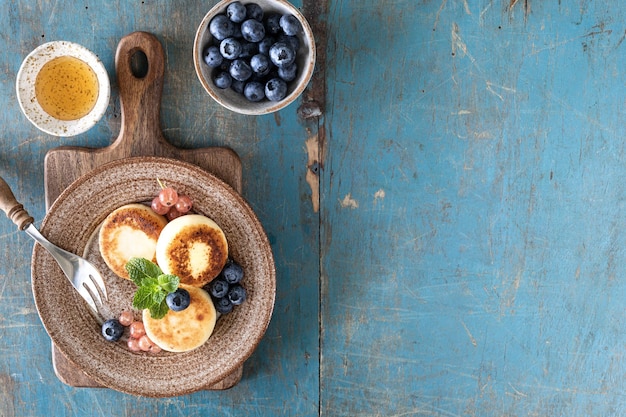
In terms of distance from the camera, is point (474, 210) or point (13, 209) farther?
point (474, 210)

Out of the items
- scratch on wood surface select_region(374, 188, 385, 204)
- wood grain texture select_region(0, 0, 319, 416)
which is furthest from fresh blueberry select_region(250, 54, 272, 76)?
scratch on wood surface select_region(374, 188, 385, 204)

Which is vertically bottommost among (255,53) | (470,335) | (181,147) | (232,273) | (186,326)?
(470,335)

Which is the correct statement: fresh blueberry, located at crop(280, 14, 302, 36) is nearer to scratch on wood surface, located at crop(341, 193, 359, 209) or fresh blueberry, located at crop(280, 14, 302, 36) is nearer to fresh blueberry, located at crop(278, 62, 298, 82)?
fresh blueberry, located at crop(278, 62, 298, 82)

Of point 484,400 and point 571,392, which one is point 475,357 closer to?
point 484,400

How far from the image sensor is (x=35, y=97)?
50.9 inches

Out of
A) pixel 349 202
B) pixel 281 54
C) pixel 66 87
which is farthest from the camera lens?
pixel 349 202

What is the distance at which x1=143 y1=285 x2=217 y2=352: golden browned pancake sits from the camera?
4.19ft

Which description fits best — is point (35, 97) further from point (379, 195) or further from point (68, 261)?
point (379, 195)

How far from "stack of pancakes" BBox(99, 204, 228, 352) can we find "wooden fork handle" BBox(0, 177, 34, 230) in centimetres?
16

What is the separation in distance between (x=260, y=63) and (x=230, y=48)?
2.7 inches

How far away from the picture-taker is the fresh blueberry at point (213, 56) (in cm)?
124

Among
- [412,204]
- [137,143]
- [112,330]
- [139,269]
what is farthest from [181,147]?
[412,204]

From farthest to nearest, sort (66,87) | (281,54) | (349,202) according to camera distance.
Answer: (349,202) < (66,87) < (281,54)

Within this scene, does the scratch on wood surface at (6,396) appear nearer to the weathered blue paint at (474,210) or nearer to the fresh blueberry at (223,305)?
the fresh blueberry at (223,305)
